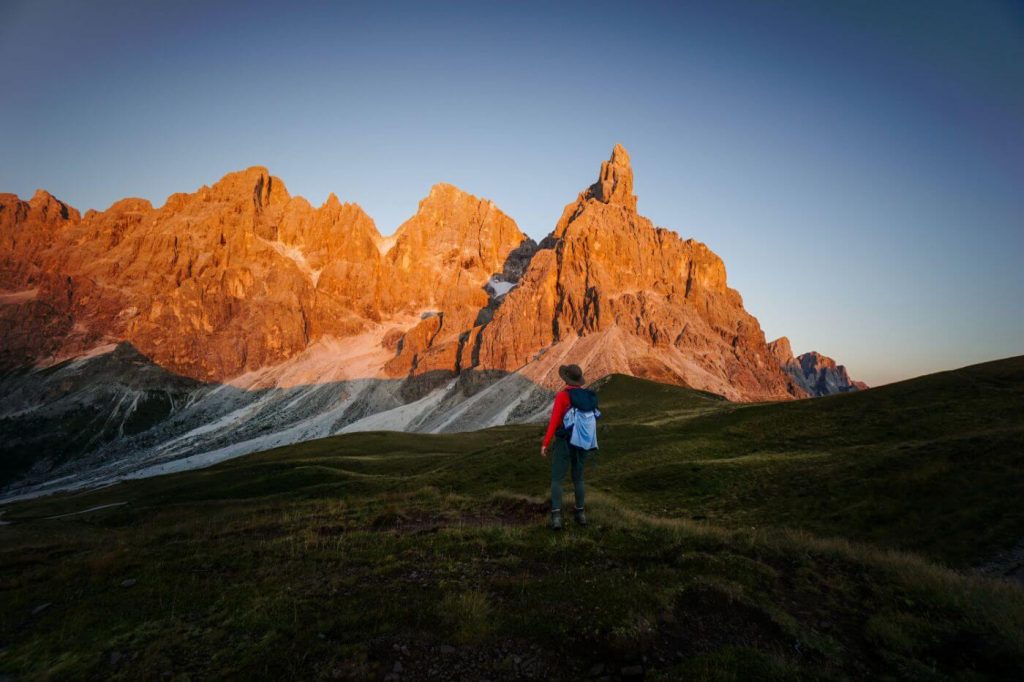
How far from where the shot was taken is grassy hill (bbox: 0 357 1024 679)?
742cm

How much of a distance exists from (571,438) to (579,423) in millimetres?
461

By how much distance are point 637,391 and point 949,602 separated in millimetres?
89153

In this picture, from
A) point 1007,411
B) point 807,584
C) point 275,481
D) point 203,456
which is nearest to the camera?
point 807,584

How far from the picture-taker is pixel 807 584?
33.1ft

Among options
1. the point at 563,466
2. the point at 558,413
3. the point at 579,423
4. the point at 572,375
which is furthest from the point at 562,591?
the point at 572,375

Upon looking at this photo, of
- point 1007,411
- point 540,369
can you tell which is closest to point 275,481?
point 1007,411

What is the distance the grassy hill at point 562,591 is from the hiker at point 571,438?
3.20 feet

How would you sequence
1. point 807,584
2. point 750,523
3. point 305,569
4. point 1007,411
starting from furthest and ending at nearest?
point 1007,411 < point 750,523 < point 305,569 < point 807,584

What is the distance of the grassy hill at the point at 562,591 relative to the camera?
7.42m

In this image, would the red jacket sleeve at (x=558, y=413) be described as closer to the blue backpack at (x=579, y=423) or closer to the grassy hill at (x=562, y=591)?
the blue backpack at (x=579, y=423)

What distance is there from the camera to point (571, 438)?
13.6m

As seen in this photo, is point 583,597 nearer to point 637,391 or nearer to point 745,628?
point 745,628

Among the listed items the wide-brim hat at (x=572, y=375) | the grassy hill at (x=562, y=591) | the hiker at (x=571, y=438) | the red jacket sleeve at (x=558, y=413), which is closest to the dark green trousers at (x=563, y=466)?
the hiker at (x=571, y=438)

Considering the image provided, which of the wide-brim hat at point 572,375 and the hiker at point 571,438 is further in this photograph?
the wide-brim hat at point 572,375
